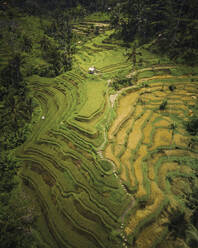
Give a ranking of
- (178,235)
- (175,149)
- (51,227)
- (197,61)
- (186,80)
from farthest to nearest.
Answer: (197,61) → (186,80) → (175,149) → (51,227) → (178,235)

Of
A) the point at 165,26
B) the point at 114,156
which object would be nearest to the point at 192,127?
the point at 114,156

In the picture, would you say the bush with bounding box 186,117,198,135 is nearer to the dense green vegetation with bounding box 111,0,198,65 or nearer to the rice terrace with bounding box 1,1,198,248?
the rice terrace with bounding box 1,1,198,248

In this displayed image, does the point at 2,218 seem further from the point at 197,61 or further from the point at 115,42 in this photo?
the point at 115,42

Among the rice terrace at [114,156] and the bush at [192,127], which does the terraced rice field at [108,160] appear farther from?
the bush at [192,127]

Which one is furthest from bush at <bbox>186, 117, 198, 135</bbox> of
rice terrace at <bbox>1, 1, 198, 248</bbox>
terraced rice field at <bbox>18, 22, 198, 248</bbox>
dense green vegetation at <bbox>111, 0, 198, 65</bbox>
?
dense green vegetation at <bbox>111, 0, 198, 65</bbox>

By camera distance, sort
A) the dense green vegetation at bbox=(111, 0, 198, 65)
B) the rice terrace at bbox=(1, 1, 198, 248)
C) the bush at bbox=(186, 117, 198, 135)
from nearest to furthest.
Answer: the rice terrace at bbox=(1, 1, 198, 248) → the bush at bbox=(186, 117, 198, 135) → the dense green vegetation at bbox=(111, 0, 198, 65)

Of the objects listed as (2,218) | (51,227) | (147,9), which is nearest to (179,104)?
(51,227)
